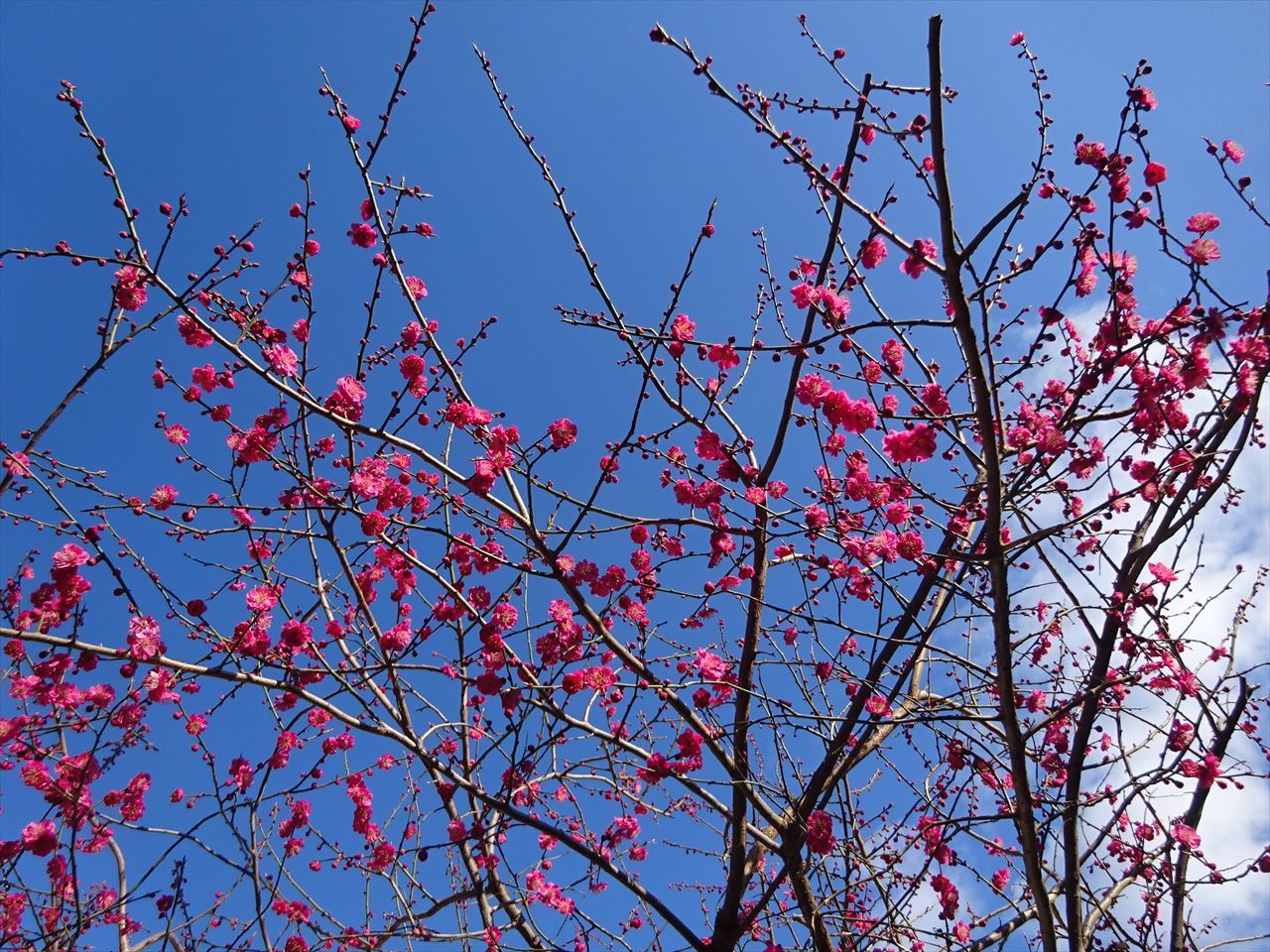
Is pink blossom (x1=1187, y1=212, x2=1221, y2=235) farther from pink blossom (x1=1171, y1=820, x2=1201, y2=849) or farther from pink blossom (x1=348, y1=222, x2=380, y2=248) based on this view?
pink blossom (x1=348, y1=222, x2=380, y2=248)

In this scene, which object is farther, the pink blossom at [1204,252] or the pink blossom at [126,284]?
the pink blossom at [126,284]

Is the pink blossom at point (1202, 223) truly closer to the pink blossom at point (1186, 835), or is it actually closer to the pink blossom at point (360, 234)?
the pink blossom at point (1186, 835)

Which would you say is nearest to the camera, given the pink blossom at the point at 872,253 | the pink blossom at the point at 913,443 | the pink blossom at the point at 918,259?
the pink blossom at the point at 918,259

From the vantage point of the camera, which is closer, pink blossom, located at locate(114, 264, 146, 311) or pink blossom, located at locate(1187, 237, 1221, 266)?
pink blossom, located at locate(1187, 237, 1221, 266)

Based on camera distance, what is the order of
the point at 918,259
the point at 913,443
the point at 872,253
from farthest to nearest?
the point at 872,253, the point at 913,443, the point at 918,259

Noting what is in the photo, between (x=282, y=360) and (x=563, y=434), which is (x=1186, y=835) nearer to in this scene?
(x=563, y=434)

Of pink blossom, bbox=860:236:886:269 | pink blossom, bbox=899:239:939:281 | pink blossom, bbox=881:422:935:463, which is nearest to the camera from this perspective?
pink blossom, bbox=899:239:939:281

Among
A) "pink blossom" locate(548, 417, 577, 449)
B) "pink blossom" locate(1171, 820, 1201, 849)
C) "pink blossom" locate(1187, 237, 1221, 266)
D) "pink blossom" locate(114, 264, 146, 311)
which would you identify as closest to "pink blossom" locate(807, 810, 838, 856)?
"pink blossom" locate(1171, 820, 1201, 849)

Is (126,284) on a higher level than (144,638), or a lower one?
higher

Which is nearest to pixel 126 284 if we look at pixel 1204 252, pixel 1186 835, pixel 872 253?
pixel 872 253

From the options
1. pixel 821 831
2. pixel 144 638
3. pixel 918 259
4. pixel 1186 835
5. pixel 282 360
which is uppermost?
pixel 282 360

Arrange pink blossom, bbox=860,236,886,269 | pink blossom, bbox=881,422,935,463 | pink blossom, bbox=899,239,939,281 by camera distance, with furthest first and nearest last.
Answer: pink blossom, bbox=860,236,886,269 < pink blossom, bbox=881,422,935,463 < pink blossom, bbox=899,239,939,281

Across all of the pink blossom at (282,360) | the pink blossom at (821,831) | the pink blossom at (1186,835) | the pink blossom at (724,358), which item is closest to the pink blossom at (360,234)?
the pink blossom at (282,360)

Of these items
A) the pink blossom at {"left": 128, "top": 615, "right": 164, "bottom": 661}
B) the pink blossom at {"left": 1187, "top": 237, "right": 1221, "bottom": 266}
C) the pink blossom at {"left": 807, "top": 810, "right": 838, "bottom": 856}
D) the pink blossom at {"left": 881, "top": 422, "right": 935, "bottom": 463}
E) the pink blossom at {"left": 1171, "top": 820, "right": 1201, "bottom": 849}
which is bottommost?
the pink blossom at {"left": 1171, "top": 820, "right": 1201, "bottom": 849}
